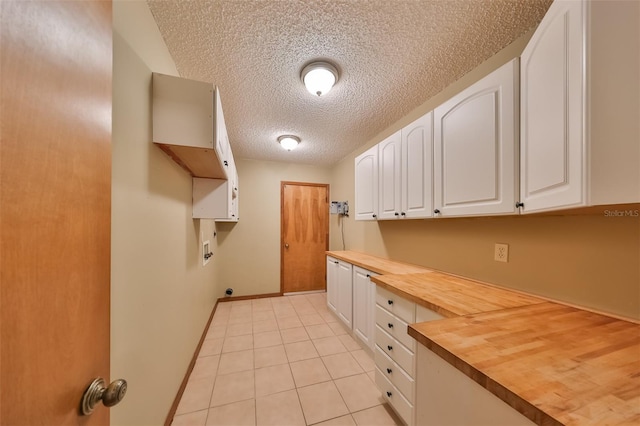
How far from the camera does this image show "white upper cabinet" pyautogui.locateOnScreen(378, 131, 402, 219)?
201cm

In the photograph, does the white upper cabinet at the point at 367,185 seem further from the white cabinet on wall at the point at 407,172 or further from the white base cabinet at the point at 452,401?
the white base cabinet at the point at 452,401

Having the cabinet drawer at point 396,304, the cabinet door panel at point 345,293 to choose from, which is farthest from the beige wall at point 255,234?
the cabinet drawer at point 396,304

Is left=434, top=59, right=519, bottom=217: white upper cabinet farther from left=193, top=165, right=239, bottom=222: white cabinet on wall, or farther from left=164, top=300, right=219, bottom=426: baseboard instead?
left=164, top=300, right=219, bottom=426: baseboard

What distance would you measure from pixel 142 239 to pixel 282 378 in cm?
156

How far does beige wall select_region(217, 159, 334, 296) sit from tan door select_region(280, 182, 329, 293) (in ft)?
0.47

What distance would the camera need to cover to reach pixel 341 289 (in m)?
2.69

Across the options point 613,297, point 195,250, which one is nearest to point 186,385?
point 195,250

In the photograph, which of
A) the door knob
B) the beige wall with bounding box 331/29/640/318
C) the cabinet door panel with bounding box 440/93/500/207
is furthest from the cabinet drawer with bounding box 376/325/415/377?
the door knob

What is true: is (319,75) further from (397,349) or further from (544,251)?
(397,349)

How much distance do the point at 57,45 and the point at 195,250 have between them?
6.30 ft

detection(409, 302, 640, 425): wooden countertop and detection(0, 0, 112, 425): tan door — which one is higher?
detection(0, 0, 112, 425): tan door

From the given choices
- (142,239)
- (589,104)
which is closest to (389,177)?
(589,104)

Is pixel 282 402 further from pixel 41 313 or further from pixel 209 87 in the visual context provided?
pixel 209 87

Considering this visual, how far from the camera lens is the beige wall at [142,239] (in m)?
0.87
